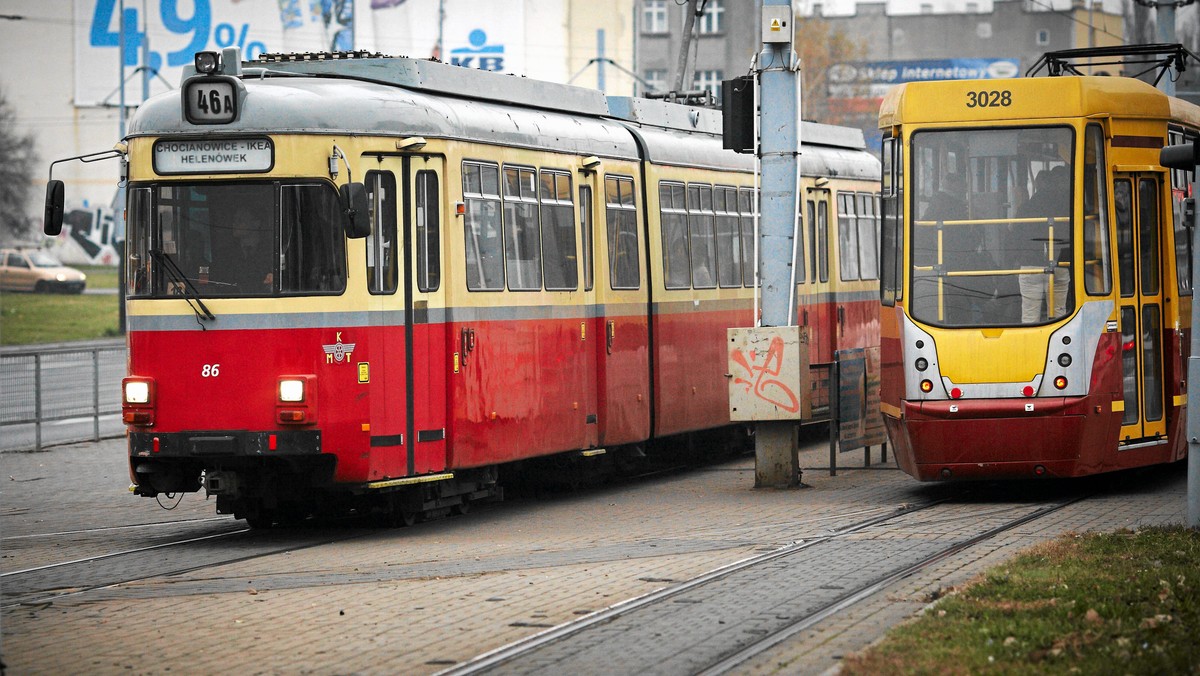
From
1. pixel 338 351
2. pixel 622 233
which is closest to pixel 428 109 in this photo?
pixel 338 351

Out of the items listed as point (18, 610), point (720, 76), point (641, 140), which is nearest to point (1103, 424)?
point (641, 140)

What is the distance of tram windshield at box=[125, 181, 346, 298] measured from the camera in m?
13.8

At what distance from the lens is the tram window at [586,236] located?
1705cm

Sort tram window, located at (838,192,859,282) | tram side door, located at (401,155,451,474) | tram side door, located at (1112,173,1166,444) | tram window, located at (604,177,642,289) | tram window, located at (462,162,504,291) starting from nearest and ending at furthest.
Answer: tram side door, located at (401,155,451,474), tram window, located at (462,162,504,291), tram side door, located at (1112,173,1166,444), tram window, located at (604,177,642,289), tram window, located at (838,192,859,282)

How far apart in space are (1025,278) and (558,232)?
4.17 metres

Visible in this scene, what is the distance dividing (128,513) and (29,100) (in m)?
55.3

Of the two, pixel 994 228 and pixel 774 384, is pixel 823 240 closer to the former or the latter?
pixel 774 384

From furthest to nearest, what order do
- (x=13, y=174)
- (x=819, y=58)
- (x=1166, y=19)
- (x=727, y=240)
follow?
(x=819, y=58) → (x=13, y=174) → (x=1166, y=19) → (x=727, y=240)

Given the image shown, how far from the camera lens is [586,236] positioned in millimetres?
17109

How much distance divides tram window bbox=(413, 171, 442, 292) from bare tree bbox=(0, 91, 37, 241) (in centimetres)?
4782

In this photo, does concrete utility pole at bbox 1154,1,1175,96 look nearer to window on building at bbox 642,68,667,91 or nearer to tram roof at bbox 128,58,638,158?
tram roof at bbox 128,58,638,158

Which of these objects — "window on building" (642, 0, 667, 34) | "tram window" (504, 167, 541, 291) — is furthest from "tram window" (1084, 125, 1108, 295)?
"window on building" (642, 0, 667, 34)

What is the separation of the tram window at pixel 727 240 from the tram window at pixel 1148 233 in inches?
220

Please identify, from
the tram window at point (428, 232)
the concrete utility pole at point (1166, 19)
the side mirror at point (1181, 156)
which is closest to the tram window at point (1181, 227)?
the side mirror at point (1181, 156)
